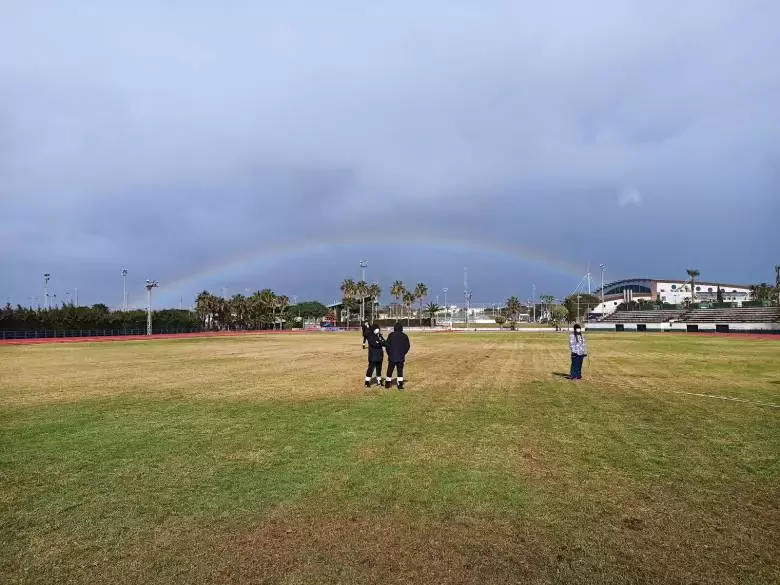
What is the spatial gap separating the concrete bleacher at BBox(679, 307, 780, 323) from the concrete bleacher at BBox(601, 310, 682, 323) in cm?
349

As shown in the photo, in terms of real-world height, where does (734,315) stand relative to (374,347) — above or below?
above

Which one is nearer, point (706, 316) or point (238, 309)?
point (706, 316)

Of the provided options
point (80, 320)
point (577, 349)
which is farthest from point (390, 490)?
point (80, 320)

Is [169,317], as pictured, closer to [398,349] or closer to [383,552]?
[398,349]

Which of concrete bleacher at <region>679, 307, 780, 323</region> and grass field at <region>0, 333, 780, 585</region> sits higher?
concrete bleacher at <region>679, 307, 780, 323</region>

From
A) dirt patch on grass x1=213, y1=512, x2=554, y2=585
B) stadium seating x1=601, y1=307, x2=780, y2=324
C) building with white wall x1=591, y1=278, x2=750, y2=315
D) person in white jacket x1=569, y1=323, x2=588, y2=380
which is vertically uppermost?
building with white wall x1=591, y1=278, x2=750, y2=315

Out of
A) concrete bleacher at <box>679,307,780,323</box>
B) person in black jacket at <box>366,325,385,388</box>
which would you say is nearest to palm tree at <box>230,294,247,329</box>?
concrete bleacher at <box>679,307,780,323</box>

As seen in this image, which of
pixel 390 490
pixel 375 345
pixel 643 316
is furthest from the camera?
pixel 643 316

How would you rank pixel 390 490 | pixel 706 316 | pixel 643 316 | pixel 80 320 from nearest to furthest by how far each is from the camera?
pixel 390 490 → pixel 80 320 → pixel 706 316 → pixel 643 316

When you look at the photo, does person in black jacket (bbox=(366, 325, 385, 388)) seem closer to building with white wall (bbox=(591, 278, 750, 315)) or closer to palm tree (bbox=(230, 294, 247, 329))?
palm tree (bbox=(230, 294, 247, 329))

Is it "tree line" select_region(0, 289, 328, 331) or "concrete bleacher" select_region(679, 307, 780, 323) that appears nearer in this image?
"tree line" select_region(0, 289, 328, 331)

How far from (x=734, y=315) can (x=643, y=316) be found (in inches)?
820

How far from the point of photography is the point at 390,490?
21.3 feet

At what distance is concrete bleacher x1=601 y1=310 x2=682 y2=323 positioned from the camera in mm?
111500
